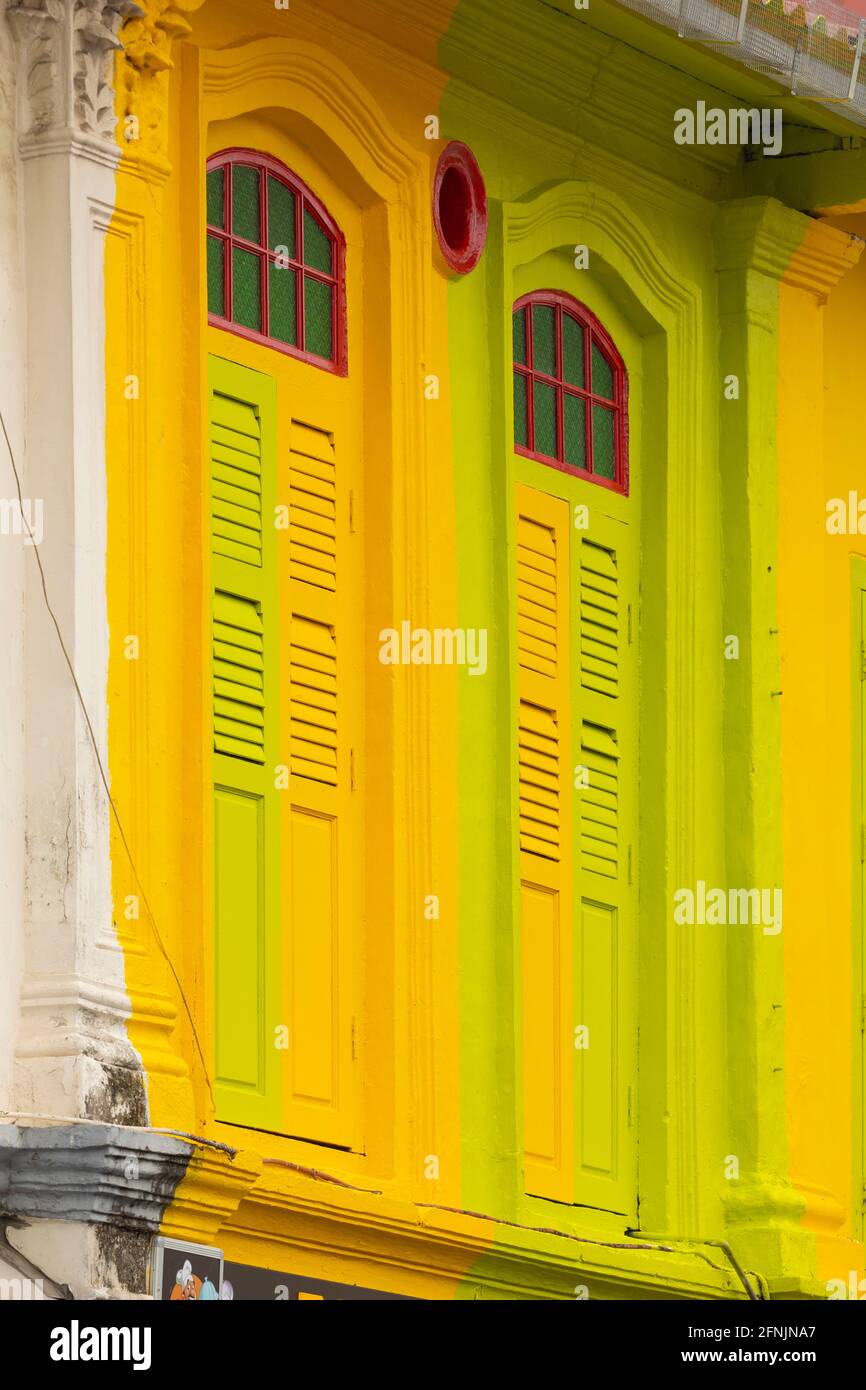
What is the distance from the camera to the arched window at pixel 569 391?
52.0 ft

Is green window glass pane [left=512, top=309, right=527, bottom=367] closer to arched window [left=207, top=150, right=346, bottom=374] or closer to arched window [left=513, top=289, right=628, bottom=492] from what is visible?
arched window [left=513, top=289, right=628, bottom=492]

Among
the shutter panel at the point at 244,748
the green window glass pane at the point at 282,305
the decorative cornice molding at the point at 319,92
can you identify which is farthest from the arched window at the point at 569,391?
the shutter panel at the point at 244,748

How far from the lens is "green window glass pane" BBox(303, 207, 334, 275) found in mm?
14578

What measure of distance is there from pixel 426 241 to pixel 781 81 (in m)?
1.58

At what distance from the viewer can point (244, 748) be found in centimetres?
1393

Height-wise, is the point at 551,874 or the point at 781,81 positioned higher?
the point at 781,81

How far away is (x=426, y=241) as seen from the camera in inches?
593

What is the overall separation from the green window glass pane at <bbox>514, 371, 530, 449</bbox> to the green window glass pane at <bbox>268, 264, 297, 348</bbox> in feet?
4.88

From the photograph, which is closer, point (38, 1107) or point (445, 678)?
point (38, 1107)

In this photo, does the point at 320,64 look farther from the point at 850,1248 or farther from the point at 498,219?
the point at 850,1248

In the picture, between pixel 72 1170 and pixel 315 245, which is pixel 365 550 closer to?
pixel 315 245

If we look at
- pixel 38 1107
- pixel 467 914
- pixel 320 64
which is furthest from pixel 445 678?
pixel 38 1107

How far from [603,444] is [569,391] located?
11.5 inches
